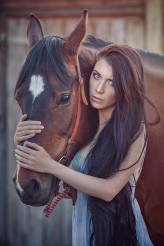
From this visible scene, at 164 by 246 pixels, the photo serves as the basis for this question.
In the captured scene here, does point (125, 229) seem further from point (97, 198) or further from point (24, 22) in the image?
point (24, 22)

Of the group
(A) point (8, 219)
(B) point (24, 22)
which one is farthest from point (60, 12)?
(A) point (8, 219)

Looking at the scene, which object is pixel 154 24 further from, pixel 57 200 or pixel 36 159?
pixel 36 159

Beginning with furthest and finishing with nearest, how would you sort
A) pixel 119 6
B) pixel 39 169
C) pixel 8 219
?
1. pixel 8 219
2. pixel 119 6
3. pixel 39 169

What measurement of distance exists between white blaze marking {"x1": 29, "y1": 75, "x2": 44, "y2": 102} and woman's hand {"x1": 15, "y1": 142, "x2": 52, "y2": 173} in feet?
0.53

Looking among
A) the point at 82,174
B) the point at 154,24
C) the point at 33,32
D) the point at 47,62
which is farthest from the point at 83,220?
the point at 154,24

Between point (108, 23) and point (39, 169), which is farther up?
point (108, 23)

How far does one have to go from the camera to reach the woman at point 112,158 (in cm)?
159

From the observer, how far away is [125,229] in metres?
1.69

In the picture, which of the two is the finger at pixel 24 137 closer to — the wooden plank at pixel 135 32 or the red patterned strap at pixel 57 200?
the red patterned strap at pixel 57 200

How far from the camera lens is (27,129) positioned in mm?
1513

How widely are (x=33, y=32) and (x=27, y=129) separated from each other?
398 mm

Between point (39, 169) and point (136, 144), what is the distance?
0.34 metres

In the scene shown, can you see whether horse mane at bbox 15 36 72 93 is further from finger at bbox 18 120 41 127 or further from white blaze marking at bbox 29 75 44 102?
finger at bbox 18 120 41 127

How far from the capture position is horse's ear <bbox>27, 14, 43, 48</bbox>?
67.4 inches
